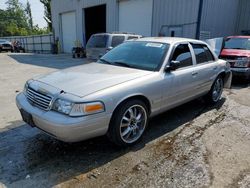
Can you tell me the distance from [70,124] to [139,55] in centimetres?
198

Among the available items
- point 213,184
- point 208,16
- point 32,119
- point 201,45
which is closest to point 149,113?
point 213,184

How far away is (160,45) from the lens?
4281mm

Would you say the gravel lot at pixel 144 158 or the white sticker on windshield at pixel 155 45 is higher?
the white sticker on windshield at pixel 155 45

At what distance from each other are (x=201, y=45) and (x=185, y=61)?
0.94m

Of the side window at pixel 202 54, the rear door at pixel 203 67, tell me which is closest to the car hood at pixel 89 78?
the rear door at pixel 203 67

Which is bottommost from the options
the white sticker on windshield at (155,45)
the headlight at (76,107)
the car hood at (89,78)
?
the headlight at (76,107)

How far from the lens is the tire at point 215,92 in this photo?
5.46m

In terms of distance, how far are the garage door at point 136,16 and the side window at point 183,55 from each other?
1022 centimetres

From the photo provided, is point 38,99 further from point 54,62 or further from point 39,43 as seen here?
point 39,43

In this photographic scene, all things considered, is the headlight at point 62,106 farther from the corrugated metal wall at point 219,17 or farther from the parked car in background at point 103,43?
the corrugated metal wall at point 219,17

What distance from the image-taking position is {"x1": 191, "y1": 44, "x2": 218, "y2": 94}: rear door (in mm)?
4734

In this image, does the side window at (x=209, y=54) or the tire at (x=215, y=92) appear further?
the tire at (x=215, y=92)

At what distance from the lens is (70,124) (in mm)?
2832

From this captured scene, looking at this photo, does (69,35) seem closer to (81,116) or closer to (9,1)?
(81,116)
